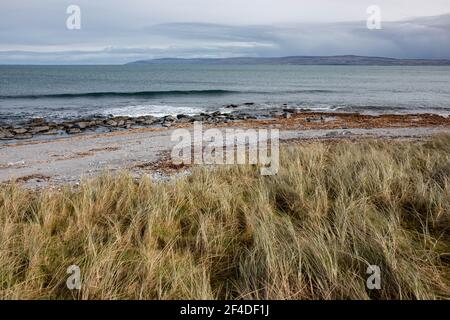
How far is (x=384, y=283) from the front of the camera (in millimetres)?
3268

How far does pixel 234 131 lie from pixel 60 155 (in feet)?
24.6

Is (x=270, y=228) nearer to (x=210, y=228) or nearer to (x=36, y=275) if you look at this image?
(x=210, y=228)

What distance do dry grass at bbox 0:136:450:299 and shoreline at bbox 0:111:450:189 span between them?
7.94 feet

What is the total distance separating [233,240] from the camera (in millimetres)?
4469

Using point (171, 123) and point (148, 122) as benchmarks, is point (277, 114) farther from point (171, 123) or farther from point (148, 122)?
point (148, 122)

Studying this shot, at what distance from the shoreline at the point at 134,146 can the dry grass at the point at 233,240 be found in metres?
2.42

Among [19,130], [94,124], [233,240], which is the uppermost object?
[94,124]

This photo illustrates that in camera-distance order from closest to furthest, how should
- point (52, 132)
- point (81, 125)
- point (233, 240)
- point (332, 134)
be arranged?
1. point (233, 240)
2. point (332, 134)
3. point (52, 132)
4. point (81, 125)

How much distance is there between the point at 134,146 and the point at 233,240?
30.0ft

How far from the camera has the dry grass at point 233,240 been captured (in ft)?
10.6

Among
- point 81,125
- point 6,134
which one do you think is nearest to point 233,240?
point 6,134

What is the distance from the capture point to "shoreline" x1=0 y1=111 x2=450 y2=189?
9.16 m

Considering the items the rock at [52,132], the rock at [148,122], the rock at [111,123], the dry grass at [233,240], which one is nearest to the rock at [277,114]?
the rock at [148,122]
